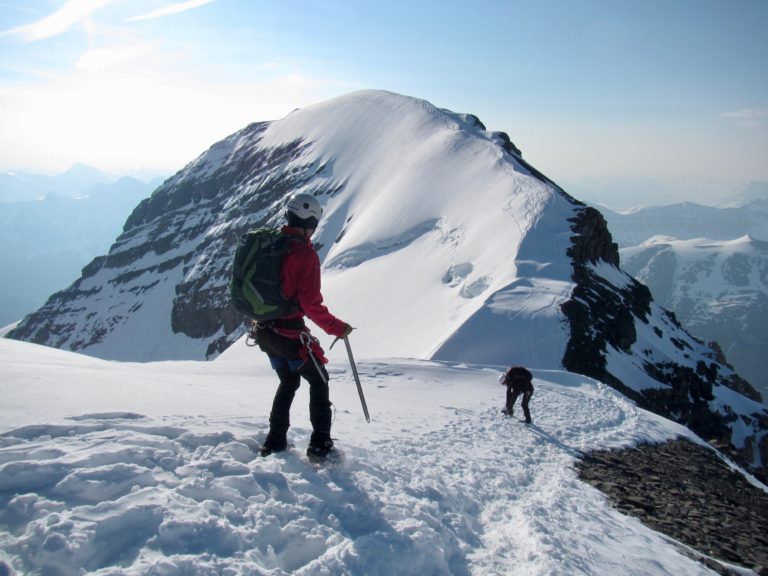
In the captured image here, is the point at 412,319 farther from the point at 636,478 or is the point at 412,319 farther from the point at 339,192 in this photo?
the point at 339,192

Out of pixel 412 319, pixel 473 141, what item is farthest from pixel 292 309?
pixel 473 141

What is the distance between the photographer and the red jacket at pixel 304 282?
4965 mm

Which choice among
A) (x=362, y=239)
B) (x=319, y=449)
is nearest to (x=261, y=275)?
(x=319, y=449)

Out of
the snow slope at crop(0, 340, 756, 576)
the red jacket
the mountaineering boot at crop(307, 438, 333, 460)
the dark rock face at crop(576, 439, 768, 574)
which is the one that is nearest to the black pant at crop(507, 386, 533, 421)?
the dark rock face at crop(576, 439, 768, 574)

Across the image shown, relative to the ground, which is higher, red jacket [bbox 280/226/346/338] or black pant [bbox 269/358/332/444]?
red jacket [bbox 280/226/346/338]

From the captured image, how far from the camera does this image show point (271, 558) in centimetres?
354

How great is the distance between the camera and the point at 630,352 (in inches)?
1117

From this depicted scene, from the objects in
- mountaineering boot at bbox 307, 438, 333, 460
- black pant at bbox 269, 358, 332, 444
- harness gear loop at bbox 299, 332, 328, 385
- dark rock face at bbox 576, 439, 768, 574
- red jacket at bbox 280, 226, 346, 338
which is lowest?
dark rock face at bbox 576, 439, 768, 574

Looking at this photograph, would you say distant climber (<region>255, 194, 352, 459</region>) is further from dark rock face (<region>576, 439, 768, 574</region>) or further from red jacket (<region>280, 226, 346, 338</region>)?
dark rock face (<region>576, 439, 768, 574</region>)

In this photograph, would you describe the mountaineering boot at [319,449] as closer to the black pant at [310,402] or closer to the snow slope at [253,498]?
the black pant at [310,402]

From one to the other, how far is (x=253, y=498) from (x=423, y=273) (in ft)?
102

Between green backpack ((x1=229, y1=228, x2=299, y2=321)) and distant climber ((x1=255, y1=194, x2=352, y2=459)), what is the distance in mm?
96

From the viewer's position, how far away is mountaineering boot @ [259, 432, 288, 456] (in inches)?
203

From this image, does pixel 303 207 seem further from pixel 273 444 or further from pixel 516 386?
pixel 516 386
